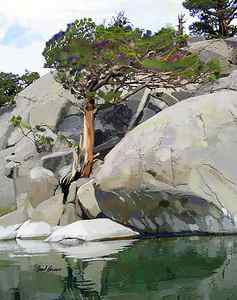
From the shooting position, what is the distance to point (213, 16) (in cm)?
2483

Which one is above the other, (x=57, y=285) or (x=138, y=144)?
(x=138, y=144)

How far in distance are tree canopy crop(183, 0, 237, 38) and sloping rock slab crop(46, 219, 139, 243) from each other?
13763 mm

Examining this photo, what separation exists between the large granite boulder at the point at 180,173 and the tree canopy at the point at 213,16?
464 inches

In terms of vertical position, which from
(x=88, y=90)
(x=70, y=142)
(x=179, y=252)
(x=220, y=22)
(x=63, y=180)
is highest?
(x=220, y=22)

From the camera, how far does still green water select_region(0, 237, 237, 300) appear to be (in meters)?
7.02

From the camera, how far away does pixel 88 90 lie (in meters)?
17.1

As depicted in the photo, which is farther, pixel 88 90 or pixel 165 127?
pixel 88 90

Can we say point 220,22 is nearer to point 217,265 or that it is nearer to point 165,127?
point 165,127

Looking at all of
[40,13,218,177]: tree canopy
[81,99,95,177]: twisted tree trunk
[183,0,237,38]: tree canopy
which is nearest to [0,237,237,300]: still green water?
[81,99,95,177]: twisted tree trunk

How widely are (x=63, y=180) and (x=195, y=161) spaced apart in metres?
5.74

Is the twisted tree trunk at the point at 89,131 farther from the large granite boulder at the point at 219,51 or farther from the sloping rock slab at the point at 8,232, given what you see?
the large granite boulder at the point at 219,51

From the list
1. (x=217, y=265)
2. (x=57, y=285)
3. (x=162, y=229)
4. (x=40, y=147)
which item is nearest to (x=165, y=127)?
(x=162, y=229)

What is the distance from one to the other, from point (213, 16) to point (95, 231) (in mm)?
15710

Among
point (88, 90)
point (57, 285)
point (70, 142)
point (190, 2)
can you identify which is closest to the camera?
point (57, 285)
